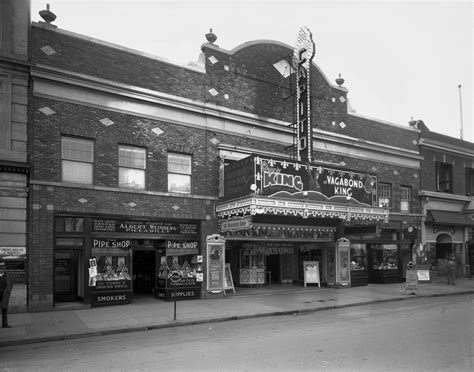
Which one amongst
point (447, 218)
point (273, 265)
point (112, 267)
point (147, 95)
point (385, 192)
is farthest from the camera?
point (447, 218)

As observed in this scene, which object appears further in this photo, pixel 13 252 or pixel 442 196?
pixel 442 196

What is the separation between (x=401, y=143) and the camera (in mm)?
26453

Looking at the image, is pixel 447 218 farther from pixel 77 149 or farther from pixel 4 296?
Result: pixel 4 296

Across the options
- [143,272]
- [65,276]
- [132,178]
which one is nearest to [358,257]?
[143,272]

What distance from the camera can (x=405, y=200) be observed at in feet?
86.8

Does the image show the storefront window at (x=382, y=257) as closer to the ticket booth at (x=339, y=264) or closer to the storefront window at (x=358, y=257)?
the storefront window at (x=358, y=257)

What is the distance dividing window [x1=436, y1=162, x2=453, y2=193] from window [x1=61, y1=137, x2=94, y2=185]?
2147cm

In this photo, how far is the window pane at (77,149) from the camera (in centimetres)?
1570

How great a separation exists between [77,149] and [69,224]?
2.59 m

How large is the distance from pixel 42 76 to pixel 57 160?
9.14 ft

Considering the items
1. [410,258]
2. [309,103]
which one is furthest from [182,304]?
[410,258]

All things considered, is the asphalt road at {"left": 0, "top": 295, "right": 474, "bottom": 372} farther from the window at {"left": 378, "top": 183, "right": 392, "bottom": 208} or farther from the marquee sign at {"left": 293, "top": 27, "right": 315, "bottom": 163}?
the window at {"left": 378, "top": 183, "right": 392, "bottom": 208}

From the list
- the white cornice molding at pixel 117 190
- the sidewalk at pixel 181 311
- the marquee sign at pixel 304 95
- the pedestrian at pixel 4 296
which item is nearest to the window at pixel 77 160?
the white cornice molding at pixel 117 190

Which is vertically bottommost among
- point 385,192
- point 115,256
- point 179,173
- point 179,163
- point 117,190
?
point 115,256
